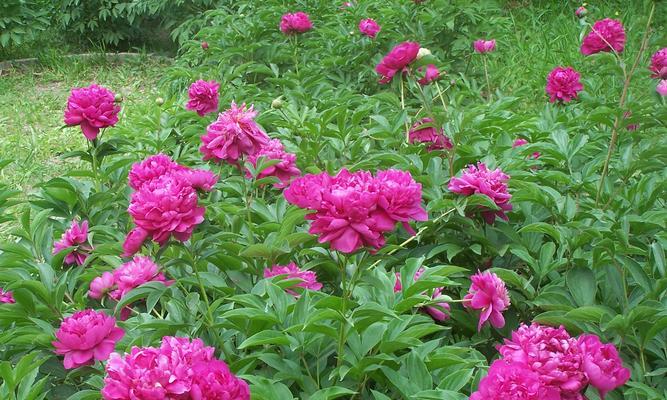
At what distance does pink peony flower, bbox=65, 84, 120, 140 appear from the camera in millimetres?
1987

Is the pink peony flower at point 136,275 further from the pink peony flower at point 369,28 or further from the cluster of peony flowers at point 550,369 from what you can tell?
the pink peony flower at point 369,28

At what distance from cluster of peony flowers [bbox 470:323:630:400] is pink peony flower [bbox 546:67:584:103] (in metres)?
1.70

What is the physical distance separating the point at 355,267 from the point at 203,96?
1.25 m

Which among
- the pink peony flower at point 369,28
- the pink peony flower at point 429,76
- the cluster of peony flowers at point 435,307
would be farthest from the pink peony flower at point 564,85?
the cluster of peony flowers at point 435,307

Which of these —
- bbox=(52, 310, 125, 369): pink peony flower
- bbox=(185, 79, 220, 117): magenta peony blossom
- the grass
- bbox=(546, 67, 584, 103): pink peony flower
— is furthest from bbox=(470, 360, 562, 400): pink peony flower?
the grass

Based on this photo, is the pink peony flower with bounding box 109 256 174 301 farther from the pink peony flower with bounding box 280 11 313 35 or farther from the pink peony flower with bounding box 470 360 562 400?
the pink peony flower with bounding box 280 11 313 35

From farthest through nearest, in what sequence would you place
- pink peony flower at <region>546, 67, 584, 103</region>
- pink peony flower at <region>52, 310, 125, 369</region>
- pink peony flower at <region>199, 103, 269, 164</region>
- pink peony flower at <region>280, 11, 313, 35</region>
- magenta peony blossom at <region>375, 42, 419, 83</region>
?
pink peony flower at <region>280, 11, 313, 35</region>, pink peony flower at <region>546, 67, 584, 103</region>, magenta peony blossom at <region>375, 42, 419, 83</region>, pink peony flower at <region>199, 103, 269, 164</region>, pink peony flower at <region>52, 310, 125, 369</region>

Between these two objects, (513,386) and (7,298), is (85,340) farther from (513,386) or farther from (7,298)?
(513,386)

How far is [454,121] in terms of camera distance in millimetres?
2123

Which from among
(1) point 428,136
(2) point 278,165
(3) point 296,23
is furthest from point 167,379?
(3) point 296,23

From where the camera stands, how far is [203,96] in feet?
8.04

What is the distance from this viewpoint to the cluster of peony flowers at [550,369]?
1.04m

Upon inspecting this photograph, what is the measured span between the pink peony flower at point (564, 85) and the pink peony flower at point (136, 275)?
1720 mm

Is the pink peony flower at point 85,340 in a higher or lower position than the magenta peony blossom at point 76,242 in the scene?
higher
